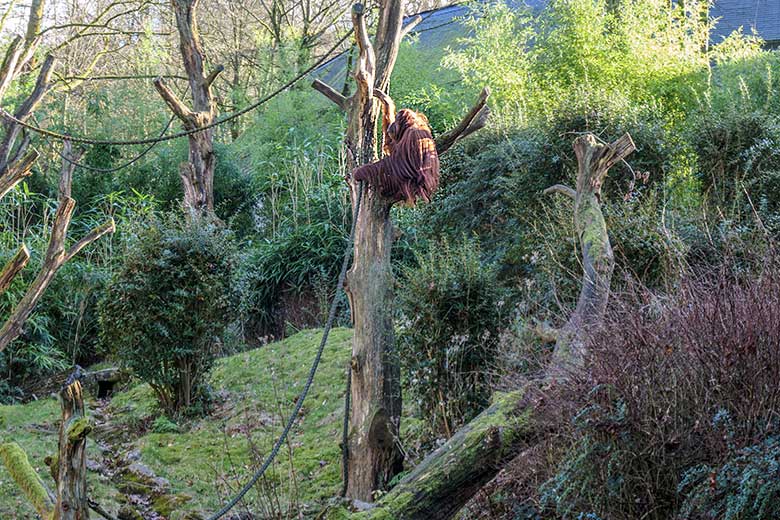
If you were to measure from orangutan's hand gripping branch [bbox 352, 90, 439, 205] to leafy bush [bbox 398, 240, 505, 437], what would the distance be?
70 cm

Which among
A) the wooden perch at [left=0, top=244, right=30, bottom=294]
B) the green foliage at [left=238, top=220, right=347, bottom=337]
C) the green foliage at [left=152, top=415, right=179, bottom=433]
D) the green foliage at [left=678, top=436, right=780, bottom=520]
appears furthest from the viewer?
the green foliage at [left=238, top=220, right=347, bottom=337]

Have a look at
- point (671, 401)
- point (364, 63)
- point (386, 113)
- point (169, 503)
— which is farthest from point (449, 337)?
point (671, 401)

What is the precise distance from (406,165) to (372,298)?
96 cm

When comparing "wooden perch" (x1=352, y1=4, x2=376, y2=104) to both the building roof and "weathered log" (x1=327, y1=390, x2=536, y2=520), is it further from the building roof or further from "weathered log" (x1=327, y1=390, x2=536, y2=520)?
the building roof

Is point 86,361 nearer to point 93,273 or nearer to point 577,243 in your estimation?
point 93,273

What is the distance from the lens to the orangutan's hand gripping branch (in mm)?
5402

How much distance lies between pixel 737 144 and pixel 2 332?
22.0 ft

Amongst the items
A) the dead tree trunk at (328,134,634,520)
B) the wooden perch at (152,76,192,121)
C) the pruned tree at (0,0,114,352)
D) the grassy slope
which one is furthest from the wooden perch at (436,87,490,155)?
the wooden perch at (152,76,192,121)

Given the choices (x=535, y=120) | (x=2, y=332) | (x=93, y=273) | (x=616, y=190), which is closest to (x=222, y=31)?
(x=93, y=273)

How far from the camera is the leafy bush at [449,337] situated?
5.75m

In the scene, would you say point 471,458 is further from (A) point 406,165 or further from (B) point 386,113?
(B) point 386,113

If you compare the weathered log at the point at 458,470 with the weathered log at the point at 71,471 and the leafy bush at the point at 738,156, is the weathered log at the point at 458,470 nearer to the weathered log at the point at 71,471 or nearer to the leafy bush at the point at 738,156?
the weathered log at the point at 71,471

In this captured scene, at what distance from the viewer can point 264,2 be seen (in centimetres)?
1952

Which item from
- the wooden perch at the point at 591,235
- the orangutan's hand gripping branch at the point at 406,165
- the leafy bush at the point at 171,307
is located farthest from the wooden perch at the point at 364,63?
the leafy bush at the point at 171,307
